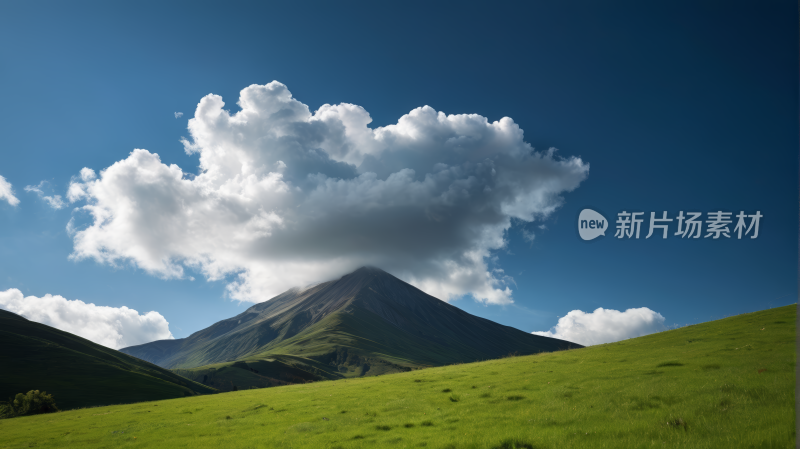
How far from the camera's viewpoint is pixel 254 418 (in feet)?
87.1

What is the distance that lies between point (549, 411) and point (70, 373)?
175 meters

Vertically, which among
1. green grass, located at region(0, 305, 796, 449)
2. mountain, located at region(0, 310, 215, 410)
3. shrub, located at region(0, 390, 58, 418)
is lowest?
mountain, located at region(0, 310, 215, 410)

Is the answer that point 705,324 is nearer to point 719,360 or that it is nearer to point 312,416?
point 719,360

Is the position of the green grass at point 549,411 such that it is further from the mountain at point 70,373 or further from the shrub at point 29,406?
the mountain at point 70,373

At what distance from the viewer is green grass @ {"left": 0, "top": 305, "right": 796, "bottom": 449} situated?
1335 centimetres

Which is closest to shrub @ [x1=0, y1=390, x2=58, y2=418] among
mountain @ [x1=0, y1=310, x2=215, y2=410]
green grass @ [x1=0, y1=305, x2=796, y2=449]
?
green grass @ [x1=0, y1=305, x2=796, y2=449]

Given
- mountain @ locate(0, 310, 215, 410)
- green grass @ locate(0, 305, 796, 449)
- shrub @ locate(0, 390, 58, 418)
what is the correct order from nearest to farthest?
green grass @ locate(0, 305, 796, 449), shrub @ locate(0, 390, 58, 418), mountain @ locate(0, 310, 215, 410)

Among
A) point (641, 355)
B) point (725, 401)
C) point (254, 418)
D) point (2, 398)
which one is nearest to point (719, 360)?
point (641, 355)

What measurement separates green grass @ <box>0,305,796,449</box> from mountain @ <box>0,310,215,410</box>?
102423mm

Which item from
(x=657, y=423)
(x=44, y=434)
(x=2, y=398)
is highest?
(x=657, y=423)

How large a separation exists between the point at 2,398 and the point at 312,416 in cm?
14522

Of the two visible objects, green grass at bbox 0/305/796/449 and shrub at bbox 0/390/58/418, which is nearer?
green grass at bbox 0/305/796/449

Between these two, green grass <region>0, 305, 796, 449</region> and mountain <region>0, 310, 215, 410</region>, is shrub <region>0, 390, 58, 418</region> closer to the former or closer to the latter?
green grass <region>0, 305, 796, 449</region>

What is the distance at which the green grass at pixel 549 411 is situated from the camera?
526 inches
